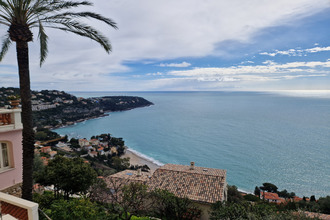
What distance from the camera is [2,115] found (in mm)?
6281

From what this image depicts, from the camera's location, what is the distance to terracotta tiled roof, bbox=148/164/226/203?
13.1 meters

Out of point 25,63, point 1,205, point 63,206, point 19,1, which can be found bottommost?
point 63,206

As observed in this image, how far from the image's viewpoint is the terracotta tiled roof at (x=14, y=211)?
4.47 metres

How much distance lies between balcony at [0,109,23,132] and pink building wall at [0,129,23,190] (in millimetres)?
167

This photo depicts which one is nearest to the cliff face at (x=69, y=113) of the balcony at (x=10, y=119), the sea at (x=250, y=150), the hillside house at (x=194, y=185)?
the sea at (x=250, y=150)

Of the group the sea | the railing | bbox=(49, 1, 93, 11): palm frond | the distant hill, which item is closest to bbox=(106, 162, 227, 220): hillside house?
the railing

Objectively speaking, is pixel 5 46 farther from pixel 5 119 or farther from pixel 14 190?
pixel 14 190

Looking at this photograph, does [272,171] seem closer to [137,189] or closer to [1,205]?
[137,189]

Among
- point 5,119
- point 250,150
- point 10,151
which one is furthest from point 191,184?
point 250,150

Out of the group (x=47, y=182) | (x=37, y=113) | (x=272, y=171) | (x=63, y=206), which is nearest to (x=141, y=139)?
(x=272, y=171)

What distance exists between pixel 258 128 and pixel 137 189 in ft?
218

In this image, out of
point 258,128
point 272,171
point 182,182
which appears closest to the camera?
point 182,182

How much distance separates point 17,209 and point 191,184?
1161 cm

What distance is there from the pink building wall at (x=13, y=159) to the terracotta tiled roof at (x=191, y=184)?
882 cm
